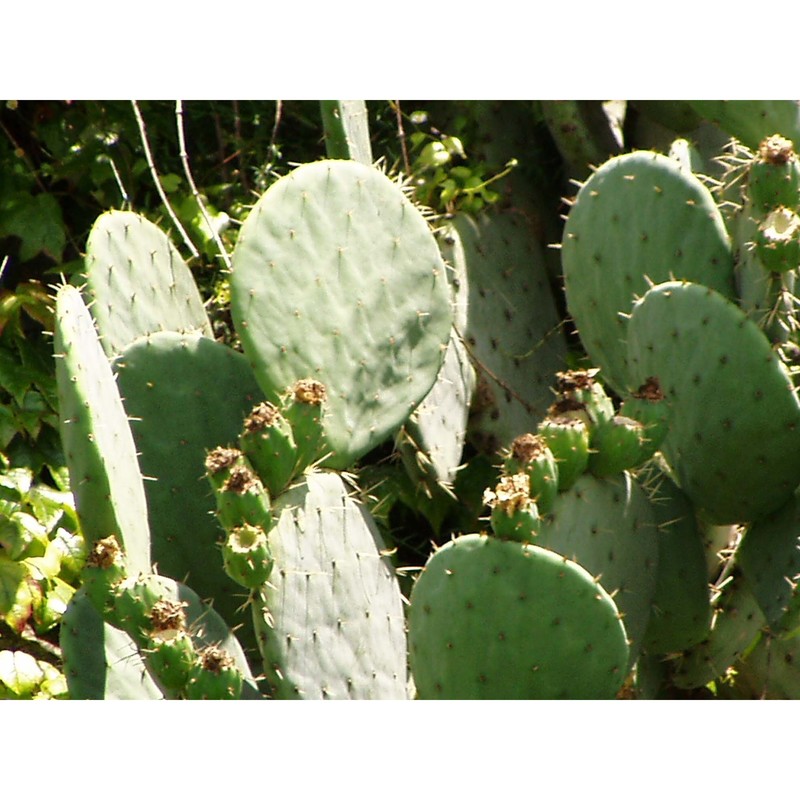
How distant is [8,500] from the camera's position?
8.39 feet

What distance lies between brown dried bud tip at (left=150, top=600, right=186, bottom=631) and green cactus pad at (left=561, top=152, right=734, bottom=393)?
3.86 ft

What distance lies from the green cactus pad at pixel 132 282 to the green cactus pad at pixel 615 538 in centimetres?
79

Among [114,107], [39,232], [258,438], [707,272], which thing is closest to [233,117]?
[114,107]

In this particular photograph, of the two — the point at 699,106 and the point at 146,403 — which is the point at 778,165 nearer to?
the point at 699,106

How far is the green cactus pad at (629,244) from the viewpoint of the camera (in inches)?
92.6

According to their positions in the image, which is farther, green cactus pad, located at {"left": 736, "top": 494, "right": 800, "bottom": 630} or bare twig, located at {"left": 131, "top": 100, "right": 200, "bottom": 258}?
bare twig, located at {"left": 131, "top": 100, "right": 200, "bottom": 258}

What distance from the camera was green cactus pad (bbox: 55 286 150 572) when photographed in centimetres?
163

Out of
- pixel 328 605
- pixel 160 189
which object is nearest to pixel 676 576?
pixel 328 605

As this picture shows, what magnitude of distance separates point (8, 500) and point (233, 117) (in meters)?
1.22

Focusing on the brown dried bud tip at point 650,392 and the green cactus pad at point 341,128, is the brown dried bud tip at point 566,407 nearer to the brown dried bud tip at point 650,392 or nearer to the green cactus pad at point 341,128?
the brown dried bud tip at point 650,392

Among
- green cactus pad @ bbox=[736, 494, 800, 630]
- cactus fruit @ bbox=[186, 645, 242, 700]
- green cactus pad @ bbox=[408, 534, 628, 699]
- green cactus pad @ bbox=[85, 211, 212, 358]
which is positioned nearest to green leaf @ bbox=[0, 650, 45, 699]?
green cactus pad @ bbox=[85, 211, 212, 358]

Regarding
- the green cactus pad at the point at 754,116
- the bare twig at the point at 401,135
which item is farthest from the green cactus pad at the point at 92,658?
the green cactus pad at the point at 754,116

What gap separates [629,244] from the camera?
96.8 inches

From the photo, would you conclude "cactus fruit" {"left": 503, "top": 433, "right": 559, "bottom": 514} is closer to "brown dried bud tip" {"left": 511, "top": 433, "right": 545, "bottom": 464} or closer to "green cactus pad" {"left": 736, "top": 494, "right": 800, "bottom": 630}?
"brown dried bud tip" {"left": 511, "top": 433, "right": 545, "bottom": 464}
